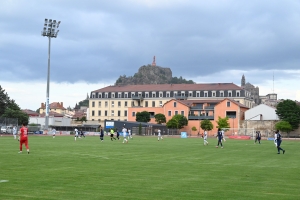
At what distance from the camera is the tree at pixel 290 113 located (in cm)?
11100

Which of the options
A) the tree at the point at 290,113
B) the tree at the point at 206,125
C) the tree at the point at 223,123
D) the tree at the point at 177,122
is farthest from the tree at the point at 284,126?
the tree at the point at 177,122

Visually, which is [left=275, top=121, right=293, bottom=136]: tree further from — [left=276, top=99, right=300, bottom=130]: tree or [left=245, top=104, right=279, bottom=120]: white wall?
[left=245, top=104, right=279, bottom=120]: white wall

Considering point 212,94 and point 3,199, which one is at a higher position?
point 212,94

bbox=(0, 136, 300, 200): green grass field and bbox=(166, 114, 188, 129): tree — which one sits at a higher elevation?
bbox=(166, 114, 188, 129): tree

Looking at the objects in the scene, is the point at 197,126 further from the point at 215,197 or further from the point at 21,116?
the point at 215,197

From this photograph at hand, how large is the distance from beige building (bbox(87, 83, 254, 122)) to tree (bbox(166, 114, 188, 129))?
15304mm

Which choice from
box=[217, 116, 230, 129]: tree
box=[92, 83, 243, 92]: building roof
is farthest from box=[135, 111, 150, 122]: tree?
box=[217, 116, 230, 129]: tree

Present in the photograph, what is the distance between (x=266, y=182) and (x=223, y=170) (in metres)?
4.19

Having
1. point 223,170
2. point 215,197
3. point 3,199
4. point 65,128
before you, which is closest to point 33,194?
point 3,199

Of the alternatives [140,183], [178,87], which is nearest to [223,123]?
[178,87]

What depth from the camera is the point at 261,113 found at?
12056 cm

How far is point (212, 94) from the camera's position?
140500mm

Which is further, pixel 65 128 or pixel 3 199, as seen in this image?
pixel 65 128

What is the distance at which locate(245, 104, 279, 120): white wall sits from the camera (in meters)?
120
